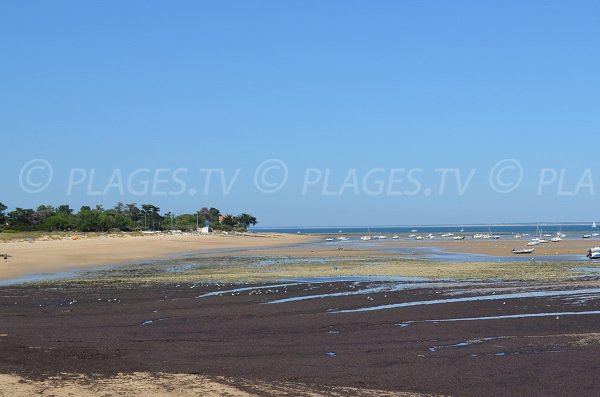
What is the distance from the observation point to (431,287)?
2941 cm

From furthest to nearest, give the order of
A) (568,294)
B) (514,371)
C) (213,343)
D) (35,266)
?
(35,266)
(568,294)
(213,343)
(514,371)

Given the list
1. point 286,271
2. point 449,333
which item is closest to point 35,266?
point 286,271

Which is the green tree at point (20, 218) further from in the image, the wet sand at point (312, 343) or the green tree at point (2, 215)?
the wet sand at point (312, 343)

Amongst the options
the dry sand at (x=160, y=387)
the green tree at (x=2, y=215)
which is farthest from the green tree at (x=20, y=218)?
the dry sand at (x=160, y=387)

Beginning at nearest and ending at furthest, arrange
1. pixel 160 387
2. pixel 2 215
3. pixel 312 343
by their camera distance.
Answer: pixel 160 387
pixel 312 343
pixel 2 215

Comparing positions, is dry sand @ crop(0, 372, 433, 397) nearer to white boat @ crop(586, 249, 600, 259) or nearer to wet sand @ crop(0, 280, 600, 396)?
wet sand @ crop(0, 280, 600, 396)

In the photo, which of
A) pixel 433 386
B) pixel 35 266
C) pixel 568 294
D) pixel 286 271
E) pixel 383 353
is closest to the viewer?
pixel 433 386

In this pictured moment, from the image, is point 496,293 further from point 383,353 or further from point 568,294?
point 383,353

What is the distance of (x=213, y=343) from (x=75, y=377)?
4.45 metres

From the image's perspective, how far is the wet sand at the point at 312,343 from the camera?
11.7m

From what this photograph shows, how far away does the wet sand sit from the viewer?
1168 centimetres

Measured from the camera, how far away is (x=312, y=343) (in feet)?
51.4

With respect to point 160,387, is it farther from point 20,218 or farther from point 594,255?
point 20,218

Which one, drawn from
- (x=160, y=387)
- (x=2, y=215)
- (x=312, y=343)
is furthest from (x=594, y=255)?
(x=2, y=215)
